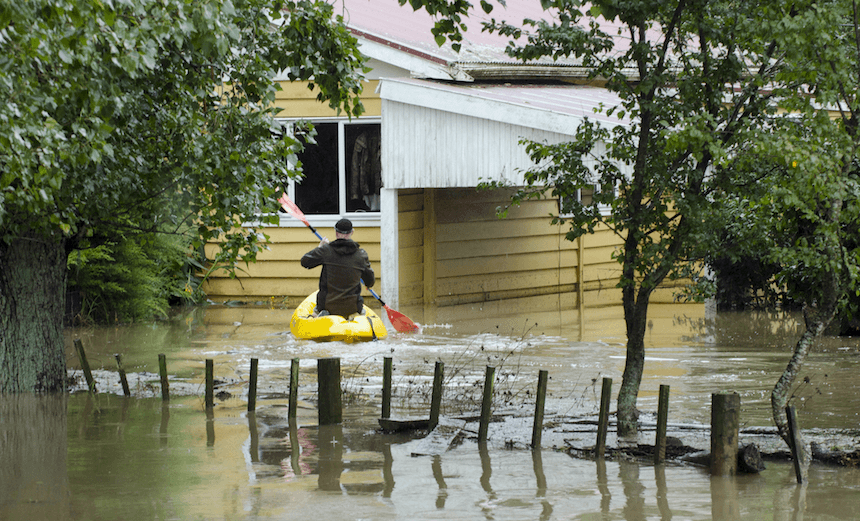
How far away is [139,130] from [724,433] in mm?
5084

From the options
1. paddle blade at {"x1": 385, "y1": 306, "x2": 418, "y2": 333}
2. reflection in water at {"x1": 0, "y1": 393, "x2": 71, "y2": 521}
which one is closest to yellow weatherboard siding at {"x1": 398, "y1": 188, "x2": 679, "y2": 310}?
paddle blade at {"x1": 385, "y1": 306, "x2": 418, "y2": 333}

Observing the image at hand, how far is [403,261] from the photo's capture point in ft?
55.1

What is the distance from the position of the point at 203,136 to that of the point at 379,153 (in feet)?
31.7

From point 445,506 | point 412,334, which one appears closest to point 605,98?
point 412,334

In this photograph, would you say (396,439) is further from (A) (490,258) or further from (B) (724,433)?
(A) (490,258)

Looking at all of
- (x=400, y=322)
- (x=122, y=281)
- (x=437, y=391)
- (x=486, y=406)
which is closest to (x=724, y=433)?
(x=486, y=406)

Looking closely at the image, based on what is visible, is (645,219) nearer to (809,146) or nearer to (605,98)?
(809,146)

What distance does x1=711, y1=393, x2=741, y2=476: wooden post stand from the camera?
6.51m

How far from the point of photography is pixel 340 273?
13.0 meters

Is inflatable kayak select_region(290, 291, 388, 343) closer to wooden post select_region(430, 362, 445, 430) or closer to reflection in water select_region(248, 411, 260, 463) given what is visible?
reflection in water select_region(248, 411, 260, 463)

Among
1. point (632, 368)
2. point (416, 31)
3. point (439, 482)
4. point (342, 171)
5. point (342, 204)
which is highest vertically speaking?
point (416, 31)

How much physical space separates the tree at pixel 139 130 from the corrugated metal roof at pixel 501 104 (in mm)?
6215

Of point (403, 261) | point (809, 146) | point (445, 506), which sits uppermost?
point (809, 146)

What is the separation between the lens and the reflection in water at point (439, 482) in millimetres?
6117
